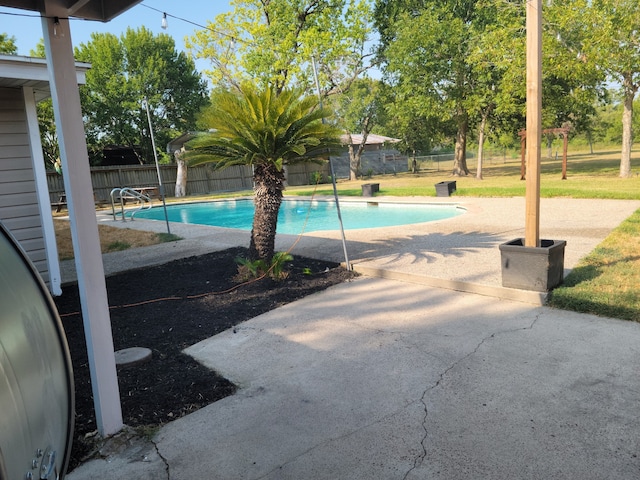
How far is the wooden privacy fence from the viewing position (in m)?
22.1

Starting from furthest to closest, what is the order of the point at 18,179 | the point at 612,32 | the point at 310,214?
the point at 310,214, the point at 612,32, the point at 18,179

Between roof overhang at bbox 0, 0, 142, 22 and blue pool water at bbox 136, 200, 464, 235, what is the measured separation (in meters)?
7.73

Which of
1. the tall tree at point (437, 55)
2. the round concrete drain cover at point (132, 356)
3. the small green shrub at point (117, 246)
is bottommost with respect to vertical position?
the round concrete drain cover at point (132, 356)

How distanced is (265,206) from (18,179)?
11.0ft

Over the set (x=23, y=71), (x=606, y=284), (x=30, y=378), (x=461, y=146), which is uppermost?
(x=23, y=71)

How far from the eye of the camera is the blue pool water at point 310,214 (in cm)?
1327

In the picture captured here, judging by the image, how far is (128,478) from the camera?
228cm

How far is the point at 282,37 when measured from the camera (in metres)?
24.0

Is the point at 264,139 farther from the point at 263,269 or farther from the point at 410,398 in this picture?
the point at 410,398

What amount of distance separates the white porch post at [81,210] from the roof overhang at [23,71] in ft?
9.38

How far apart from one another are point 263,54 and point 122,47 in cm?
1094

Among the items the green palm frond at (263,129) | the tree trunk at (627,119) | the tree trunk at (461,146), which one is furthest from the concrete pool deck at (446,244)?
the tree trunk at (461,146)

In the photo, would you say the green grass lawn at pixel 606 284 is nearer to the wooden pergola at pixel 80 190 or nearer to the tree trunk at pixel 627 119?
the wooden pergola at pixel 80 190

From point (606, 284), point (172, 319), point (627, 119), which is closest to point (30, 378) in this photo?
point (172, 319)
